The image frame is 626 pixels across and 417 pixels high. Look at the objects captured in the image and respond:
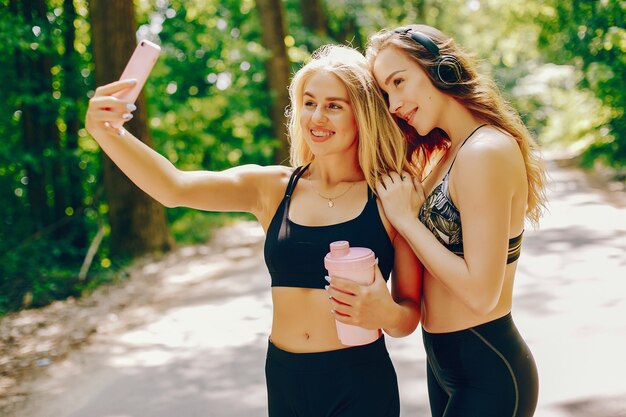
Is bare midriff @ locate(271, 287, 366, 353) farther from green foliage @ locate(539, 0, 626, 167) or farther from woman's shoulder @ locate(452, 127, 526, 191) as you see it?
green foliage @ locate(539, 0, 626, 167)

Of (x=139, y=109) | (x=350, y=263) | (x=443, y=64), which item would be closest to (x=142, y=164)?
(x=350, y=263)

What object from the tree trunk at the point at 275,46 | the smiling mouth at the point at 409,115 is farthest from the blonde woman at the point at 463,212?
the tree trunk at the point at 275,46

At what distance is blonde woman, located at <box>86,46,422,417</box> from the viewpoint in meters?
2.37

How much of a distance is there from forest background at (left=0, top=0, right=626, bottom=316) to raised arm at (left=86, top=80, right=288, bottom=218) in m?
3.44

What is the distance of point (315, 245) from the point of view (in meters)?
2.44

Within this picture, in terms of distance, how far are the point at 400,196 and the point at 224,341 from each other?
4109 mm

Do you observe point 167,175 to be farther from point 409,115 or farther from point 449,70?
point 449,70

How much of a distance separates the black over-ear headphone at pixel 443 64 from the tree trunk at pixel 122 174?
7660mm

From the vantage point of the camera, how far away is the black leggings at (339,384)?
7.66 ft

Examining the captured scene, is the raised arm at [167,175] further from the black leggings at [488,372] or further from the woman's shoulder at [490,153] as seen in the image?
the black leggings at [488,372]

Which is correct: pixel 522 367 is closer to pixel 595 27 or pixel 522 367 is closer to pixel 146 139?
pixel 146 139

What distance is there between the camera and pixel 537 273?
23.7 feet

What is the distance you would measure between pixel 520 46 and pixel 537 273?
28611 millimetres

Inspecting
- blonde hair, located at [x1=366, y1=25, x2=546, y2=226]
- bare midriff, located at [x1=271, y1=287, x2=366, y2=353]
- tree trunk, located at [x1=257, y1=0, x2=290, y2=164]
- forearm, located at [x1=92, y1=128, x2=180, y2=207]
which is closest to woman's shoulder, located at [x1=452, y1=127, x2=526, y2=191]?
blonde hair, located at [x1=366, y1=25, x2=546, y2=226]
